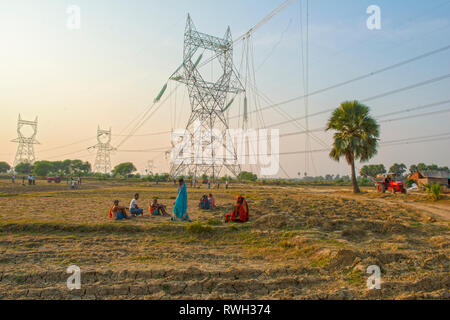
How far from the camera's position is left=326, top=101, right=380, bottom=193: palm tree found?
27.2 metres

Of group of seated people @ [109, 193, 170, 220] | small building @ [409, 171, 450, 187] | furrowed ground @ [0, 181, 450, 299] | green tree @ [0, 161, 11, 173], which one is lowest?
furrowed ground @ [0, 181, 450, 299]

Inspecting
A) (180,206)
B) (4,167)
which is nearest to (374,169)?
(180,206)

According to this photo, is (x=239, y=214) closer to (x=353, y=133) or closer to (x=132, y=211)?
(x=132, y=211)

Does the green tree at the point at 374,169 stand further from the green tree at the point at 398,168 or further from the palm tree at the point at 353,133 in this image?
the palm tree at the point at 353,133


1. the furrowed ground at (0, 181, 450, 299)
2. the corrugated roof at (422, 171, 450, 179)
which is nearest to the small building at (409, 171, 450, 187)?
the corrugated roof at (422, 171, 450, 179)

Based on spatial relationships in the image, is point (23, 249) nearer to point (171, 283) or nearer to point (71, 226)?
point (71, 226)

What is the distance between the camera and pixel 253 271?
4949 millimetres

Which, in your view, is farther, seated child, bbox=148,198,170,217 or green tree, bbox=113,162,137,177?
green tree, bbox=113,162,137,177

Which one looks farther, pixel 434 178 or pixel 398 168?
pixel 398 168

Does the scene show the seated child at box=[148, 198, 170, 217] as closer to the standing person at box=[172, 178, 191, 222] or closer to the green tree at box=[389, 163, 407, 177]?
the standing person at box=[172, 178, 191, 222]

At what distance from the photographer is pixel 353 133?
28031mm

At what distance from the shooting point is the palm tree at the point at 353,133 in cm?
2723
